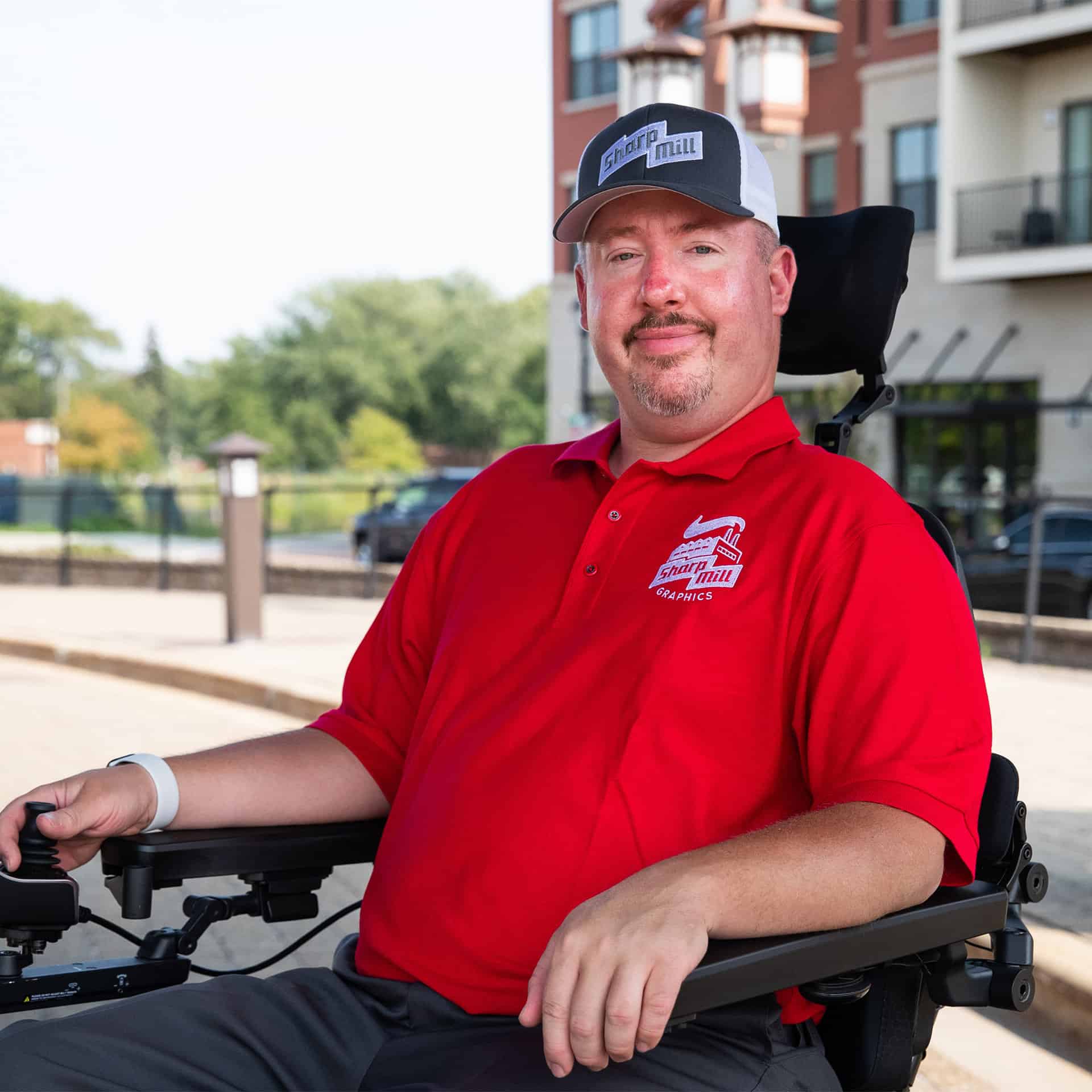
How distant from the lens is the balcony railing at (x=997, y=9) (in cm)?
2559

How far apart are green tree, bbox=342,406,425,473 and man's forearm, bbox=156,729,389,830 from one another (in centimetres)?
6315

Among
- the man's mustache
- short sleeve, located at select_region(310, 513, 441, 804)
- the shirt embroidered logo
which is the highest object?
the man's mustache

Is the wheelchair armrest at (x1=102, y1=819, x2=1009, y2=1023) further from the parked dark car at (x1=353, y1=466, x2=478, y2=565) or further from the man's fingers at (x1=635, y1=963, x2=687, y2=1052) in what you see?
the parked dark car at (x1=353, y1=466, x2=478, y2=565)

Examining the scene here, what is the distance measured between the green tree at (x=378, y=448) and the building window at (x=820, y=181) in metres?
36.3

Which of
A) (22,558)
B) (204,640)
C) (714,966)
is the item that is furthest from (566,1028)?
(22,558)

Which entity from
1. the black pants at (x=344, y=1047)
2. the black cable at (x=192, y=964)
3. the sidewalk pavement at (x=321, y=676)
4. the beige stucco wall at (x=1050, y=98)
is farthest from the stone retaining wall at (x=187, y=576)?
the black pants at (x=344, y=1047)

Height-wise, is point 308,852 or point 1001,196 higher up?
point 1001,196

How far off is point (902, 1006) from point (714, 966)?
651mm

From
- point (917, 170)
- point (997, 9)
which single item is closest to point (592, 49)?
point (917, 170)

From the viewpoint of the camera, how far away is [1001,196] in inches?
1059

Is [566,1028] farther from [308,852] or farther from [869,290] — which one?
[869,290]

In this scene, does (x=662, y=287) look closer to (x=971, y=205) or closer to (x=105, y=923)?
(x=105, y=923)

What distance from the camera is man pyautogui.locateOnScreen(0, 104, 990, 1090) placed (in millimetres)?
2014

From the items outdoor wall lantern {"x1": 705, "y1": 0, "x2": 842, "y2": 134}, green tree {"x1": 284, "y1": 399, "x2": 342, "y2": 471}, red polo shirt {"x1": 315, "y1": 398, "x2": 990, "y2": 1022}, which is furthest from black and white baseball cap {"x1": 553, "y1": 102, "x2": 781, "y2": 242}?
green tree {"x1": 284, "y1": 399, "x2": 342, "y2": 471}
